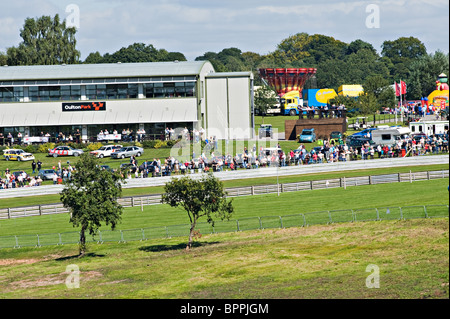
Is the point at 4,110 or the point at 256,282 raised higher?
the point at 4,110

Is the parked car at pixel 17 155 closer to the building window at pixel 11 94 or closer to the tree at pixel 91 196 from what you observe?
the building window at pixel 11 94

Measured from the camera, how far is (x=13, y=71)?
86.8m

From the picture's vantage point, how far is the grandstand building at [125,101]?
83.4 m

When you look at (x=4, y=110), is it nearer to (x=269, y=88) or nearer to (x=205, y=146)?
(x=205, y=146)

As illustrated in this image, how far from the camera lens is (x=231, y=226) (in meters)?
44.0

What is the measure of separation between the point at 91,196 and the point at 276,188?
18.9 meters

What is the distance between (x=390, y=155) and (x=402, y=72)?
7839 cm

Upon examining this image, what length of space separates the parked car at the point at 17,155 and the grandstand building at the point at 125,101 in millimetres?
9636

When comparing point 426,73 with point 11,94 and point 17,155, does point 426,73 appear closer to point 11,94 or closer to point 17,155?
point 17,155

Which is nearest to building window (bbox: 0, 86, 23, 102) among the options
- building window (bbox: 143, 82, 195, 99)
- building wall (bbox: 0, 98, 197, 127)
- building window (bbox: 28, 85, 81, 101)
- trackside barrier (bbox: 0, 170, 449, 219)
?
Result: building wall (bbox: 0, 98, 197, 127)

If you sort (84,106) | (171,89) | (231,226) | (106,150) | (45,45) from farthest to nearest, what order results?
1. (45,45)
2. (84,106)
3. (171,89)
4. (106,150)
5. (231,226)

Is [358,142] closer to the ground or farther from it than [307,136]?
closer to the ground

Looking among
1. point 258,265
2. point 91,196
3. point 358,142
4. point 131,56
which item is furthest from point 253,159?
point 131,56

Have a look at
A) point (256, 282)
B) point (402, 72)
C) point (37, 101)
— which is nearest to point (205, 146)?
point (37, 101)
